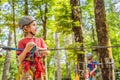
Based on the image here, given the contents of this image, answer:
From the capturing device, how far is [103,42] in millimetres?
5914

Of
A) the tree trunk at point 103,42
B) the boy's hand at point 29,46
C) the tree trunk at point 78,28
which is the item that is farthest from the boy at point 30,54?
the tree trunk at point 78,28

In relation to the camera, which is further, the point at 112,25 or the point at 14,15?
the point at 112,25

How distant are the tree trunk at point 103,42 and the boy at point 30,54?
3.14 meters

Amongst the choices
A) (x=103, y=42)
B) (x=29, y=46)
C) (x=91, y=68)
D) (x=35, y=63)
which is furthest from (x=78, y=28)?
(x=29, y=46)

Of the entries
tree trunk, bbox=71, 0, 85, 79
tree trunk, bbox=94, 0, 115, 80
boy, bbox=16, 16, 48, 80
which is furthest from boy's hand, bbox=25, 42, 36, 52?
tree trunk, bbox=71, 0, 85, 79

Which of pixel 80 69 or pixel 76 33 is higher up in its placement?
pixel 76 33

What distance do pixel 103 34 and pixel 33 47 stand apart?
3457 mm

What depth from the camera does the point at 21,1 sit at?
998cm

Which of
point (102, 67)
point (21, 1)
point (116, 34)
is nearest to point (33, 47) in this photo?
point (102, 67)

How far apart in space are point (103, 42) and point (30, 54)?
3.35 metres

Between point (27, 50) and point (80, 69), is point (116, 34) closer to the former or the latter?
point (80, 69)

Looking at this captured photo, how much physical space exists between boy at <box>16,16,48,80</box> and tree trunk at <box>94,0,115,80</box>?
3139mm

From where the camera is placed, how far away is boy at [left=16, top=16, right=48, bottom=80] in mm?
2752

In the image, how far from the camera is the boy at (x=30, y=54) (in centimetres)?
275
